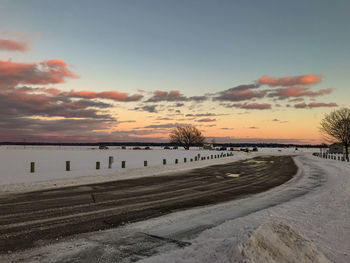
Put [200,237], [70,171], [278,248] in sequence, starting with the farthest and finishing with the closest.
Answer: [70,171] → [200,237] → [278,248]

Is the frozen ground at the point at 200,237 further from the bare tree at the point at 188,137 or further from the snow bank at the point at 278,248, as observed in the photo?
the bare tree at the point at 188,137

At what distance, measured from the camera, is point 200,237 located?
5.03 meters

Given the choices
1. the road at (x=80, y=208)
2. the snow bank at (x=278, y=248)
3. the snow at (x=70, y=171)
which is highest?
the snow bank at (x=278, y=248)

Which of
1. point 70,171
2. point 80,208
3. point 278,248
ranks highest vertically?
point 278,248

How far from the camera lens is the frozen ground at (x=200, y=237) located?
13.5 feet

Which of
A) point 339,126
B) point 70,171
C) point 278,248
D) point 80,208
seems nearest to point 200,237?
point 278,248

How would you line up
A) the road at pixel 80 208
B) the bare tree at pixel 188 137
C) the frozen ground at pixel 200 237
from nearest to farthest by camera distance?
the frozen ground at pixel 200 237 → the road at pixel 80 208 → the bare tree at pixel 188 137

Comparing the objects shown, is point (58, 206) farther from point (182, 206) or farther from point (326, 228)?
point (326, 228)

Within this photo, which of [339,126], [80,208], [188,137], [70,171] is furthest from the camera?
[188,137]

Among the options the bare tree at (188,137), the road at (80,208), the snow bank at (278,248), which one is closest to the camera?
the snow bank at (278,248)

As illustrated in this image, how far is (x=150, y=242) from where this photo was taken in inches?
190

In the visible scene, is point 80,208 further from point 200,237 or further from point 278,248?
point 278,248

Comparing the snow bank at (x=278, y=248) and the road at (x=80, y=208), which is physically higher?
the snow bank at (x=278, y=248)

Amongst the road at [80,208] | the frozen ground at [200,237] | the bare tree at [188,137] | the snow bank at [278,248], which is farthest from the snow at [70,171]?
the bare tree at [188,137]
